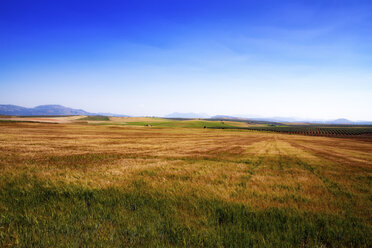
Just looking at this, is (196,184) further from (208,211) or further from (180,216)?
(180,216)

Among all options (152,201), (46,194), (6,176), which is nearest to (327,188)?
(152,201)

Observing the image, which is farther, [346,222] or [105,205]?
[105,205]

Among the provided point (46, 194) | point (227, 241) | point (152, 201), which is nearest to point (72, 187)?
point (46, 194)

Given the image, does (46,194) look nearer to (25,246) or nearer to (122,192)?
(122,192)

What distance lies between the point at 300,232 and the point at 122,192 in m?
5.97

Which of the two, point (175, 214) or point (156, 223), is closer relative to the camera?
point (156, 223)

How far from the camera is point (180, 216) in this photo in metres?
4.86

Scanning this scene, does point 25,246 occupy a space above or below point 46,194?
above

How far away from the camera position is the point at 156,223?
4363 millimetres

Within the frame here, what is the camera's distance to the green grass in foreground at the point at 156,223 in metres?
3.68

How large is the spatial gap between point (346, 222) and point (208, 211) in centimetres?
393

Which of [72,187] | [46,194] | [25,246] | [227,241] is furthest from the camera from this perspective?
[72,187]

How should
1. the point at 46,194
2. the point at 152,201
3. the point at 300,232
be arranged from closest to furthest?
the point at 300,232
the point at 152,201
the point at 46,194

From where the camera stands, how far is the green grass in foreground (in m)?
3.68
